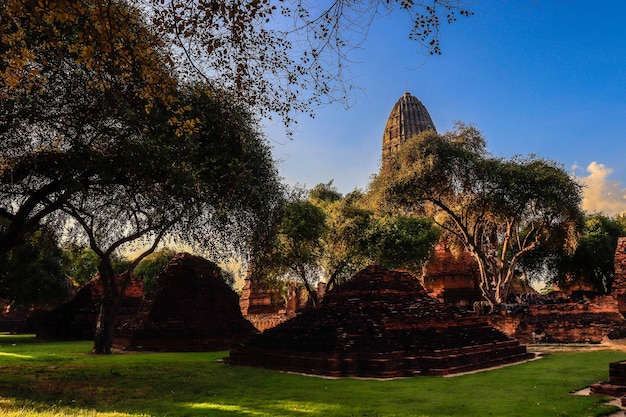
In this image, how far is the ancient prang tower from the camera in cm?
6706

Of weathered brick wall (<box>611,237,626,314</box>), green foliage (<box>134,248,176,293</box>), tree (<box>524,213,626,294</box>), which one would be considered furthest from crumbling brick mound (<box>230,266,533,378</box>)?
green foliage (<box>134,248,176,293</box>)

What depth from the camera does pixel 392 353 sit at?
11.2 metres

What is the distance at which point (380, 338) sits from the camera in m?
11.7

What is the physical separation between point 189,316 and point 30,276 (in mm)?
13495

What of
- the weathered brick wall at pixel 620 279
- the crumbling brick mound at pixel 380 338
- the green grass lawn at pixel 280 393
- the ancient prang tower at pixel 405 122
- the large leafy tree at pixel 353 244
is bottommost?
the green grass lawn at pixel 280 393

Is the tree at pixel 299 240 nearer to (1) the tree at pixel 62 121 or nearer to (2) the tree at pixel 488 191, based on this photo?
(2) the tree at pixel 488 191

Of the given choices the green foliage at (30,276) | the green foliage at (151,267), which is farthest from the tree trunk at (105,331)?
the green foliage at (151,267)

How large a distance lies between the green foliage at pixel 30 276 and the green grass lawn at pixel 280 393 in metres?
17.1

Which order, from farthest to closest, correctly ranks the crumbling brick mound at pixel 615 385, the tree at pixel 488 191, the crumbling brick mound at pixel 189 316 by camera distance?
the tree at pixel 488 191, the crumbling brick mound at pixel 189 316, the crumbling brick mound at pixel 615 385

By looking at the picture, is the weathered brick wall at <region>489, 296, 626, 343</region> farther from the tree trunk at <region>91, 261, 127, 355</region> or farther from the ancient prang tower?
the ancient prang tower

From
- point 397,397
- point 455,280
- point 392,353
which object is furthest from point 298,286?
point 397,397

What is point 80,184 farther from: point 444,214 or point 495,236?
point 495,236

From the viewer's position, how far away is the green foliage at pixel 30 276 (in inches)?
1073

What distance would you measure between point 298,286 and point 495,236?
17.2 metres
